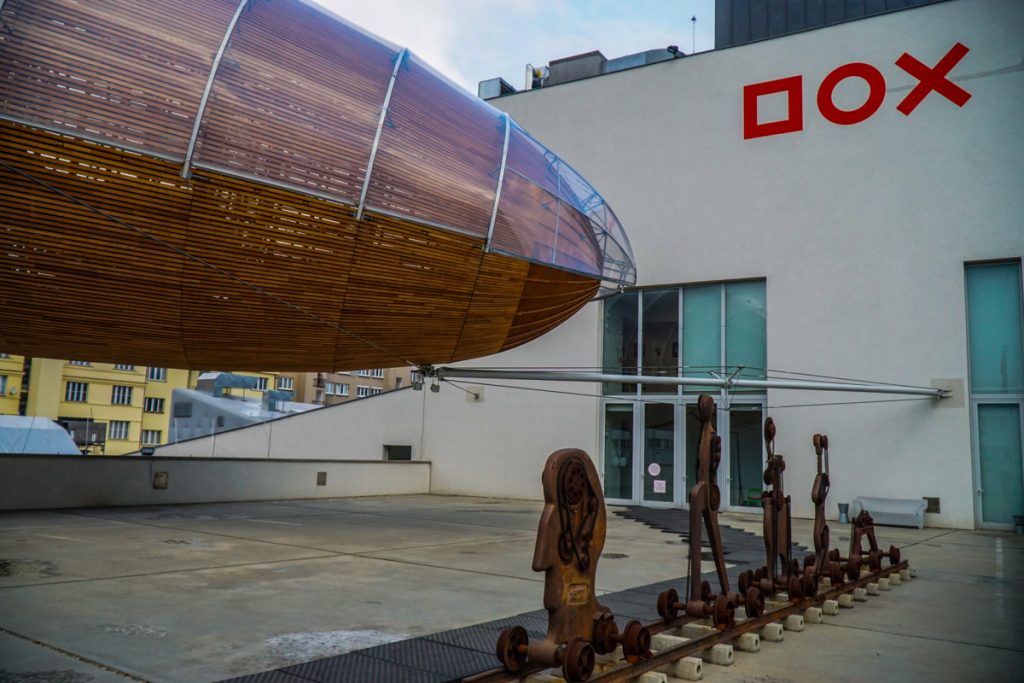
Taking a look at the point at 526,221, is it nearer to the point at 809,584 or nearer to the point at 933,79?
the point at 809,584

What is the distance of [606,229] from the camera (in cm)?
1143

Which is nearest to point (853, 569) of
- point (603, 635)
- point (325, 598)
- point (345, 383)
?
point (603, 635)

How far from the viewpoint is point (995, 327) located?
587 inches

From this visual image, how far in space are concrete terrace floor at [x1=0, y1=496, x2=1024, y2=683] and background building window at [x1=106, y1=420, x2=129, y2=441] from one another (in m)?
49.4

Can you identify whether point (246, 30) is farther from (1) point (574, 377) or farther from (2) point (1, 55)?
(1) point (574, 377)

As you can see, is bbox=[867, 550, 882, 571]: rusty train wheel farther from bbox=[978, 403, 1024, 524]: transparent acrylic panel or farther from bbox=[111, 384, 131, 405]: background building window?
bbox=[111, 384, 131, 405]: background building window

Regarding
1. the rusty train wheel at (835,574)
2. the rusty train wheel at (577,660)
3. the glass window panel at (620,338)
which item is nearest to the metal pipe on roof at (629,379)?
the rusty train wheel at (835,574)

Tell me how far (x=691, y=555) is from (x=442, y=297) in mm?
5333

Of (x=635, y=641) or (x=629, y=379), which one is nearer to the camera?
(x=635, y=641)

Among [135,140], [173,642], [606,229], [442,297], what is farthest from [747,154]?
[173,642]

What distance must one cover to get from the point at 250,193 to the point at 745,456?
12975 mm

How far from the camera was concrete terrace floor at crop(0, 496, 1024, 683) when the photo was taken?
450cm

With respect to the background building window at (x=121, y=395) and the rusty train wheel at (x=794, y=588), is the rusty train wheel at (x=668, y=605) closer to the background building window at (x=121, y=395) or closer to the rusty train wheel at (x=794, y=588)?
the rusty train wheel at (x=794, y=588)

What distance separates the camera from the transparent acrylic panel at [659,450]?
18.0 metres
